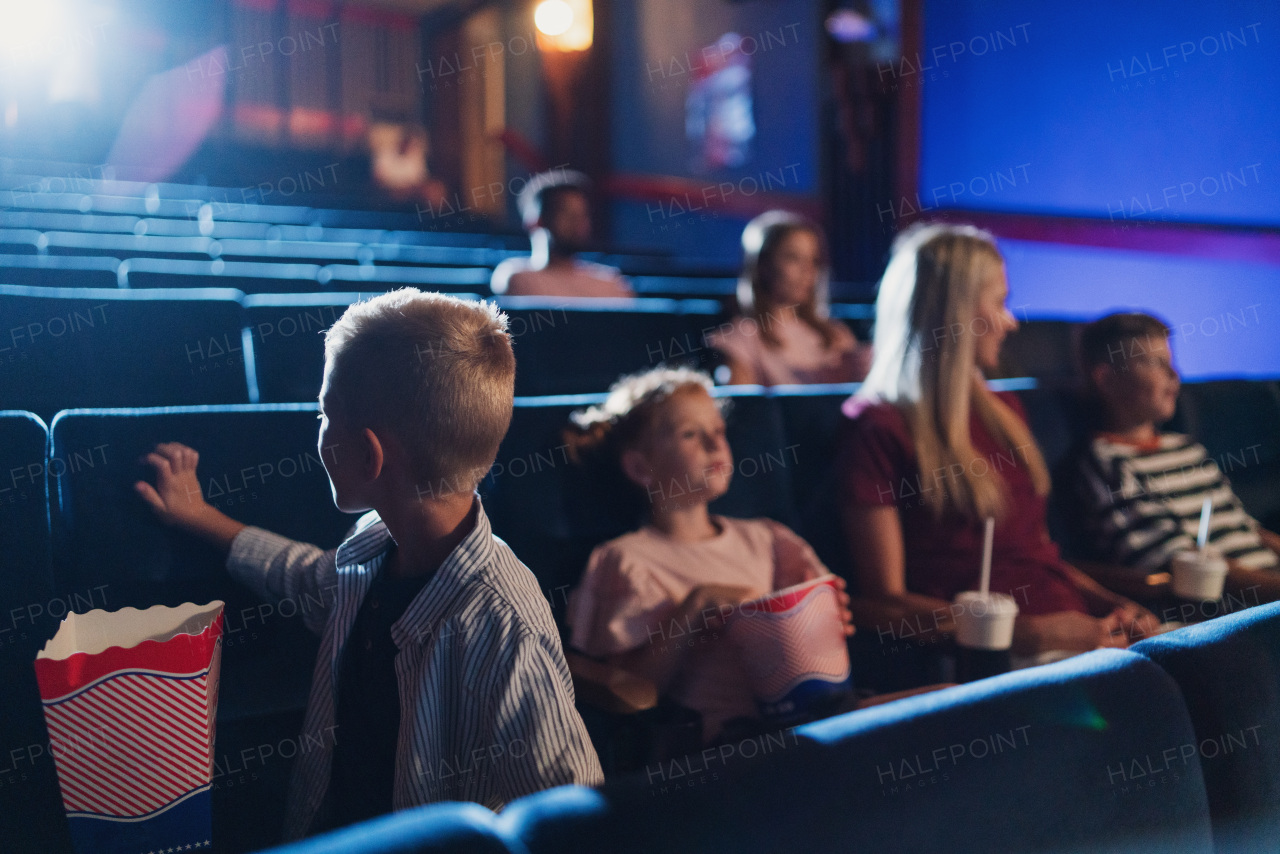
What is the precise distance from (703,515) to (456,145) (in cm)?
908

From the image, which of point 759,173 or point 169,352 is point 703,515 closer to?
point 169,352

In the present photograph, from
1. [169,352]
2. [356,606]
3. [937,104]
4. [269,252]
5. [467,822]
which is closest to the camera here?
[467,822]

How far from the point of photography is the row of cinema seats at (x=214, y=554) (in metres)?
0.97

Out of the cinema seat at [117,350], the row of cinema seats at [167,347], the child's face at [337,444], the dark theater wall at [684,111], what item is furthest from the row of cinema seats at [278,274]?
the dark theater wall at [684,111]

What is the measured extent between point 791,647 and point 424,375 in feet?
1.72

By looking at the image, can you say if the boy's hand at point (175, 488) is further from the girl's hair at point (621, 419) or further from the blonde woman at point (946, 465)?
the blonde woman at point (946, 465)

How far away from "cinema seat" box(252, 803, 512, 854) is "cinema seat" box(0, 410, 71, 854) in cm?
69

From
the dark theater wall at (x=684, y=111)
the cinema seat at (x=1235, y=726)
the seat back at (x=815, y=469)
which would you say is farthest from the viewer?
the dark theater wall at (x=684, y=111)

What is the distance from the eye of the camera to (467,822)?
0.45 metres

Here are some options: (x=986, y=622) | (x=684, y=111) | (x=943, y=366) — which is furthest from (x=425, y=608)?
(x=684, y=111)

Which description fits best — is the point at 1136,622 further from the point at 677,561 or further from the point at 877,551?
the point at 677,561

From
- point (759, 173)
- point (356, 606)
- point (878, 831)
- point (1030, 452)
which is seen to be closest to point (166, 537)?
point (356, 606)

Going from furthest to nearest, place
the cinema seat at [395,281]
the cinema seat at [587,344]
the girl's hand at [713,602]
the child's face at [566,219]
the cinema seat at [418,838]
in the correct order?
the child's face at [566,219], the cinema seat at [395,281], the cinema seat at [587,344], the girl's hand at [713,602], the cinema seat at [418,838]

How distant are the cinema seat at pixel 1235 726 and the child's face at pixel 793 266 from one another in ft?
5.98
